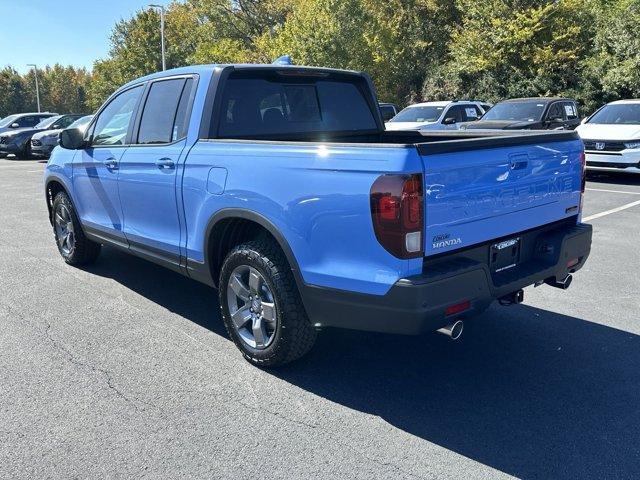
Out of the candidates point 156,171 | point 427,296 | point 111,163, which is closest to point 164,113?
point 156,171

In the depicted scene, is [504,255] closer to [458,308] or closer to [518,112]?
[458,308]

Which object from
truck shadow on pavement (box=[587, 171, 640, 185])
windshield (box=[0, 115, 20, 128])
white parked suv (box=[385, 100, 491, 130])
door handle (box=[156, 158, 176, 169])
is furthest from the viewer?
A: windshield (box=[0, 115, 20, 128])

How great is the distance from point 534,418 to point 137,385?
233 centimetres

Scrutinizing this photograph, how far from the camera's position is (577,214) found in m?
4.17

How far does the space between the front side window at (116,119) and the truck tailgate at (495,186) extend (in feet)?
9.99

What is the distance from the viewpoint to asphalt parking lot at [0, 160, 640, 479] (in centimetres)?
286

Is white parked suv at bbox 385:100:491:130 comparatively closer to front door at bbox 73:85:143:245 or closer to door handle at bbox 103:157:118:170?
front door at bbox 73:85:143:245

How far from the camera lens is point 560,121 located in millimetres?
14352

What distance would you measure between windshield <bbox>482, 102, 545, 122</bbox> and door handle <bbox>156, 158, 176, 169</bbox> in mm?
11580

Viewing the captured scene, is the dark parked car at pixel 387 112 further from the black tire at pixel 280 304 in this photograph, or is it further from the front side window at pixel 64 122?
the front side window at pixel 64 122

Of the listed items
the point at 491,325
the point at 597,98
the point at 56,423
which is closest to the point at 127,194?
the point at 56,423

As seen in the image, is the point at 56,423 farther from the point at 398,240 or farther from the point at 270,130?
the point at 270,130

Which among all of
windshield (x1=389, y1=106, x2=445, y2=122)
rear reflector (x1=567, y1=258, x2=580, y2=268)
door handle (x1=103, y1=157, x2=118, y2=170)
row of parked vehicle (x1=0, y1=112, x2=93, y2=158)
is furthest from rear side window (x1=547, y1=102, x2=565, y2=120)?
row of parked vehicle (x1=0, y1=112, x2=93, y2=158)

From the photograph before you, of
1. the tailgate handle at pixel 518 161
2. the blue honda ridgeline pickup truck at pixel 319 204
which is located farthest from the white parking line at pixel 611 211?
the tailgate handle at pixel 518 161
